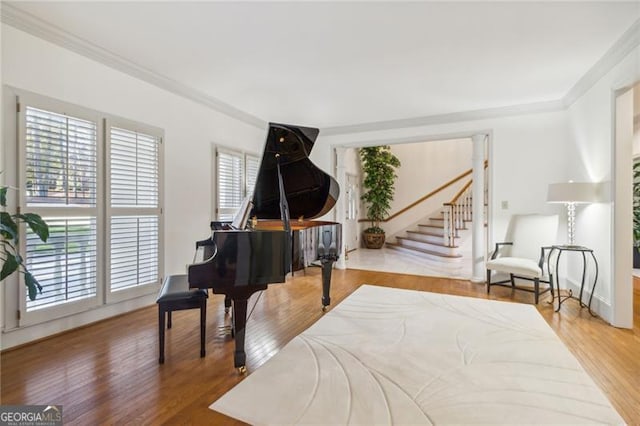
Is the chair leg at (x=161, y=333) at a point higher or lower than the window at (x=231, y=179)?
lower

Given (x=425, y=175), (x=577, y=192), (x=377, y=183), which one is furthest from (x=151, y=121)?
(x=425, y=175)

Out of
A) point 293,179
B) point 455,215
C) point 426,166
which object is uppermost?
point 426,166

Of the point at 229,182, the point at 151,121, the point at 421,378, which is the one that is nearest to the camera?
the point at 421,378

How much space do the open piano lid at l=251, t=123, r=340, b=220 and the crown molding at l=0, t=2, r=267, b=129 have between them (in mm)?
1734

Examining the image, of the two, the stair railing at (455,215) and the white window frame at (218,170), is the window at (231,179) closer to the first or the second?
the white window frame at (218,170)

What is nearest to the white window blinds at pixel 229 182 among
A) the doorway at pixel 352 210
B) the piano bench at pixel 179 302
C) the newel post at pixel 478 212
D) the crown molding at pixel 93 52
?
the crown molding at pixel 93 52

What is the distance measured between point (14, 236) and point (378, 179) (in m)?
6.99

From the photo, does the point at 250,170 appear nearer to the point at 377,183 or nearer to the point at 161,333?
the point at 161,333

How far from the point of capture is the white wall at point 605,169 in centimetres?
279

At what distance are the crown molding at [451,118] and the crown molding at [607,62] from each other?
295mm

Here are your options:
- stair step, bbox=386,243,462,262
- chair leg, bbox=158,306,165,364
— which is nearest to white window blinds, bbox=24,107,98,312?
chair leg, bbox=158,306,165,364

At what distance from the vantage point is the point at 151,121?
134 inches

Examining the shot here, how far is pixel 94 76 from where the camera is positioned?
2.89m

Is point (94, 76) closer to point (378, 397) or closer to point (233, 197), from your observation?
point (233, 197)
